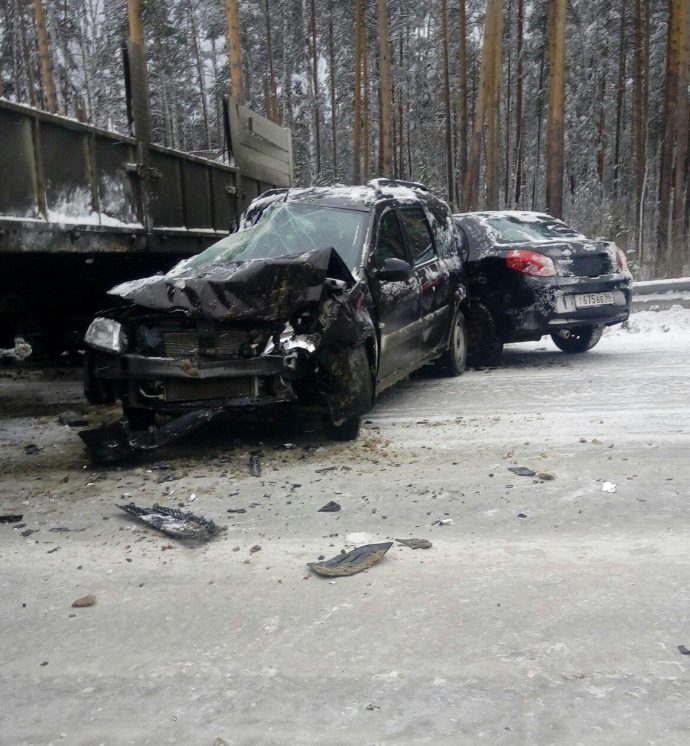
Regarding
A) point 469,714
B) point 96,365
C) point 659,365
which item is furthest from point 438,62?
point 469,714

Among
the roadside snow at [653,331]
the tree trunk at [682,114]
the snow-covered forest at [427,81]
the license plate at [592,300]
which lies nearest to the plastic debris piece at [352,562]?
the license plate at [592,300]

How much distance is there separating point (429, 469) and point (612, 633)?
2340 millimetres

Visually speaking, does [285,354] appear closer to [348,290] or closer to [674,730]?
[348,290]

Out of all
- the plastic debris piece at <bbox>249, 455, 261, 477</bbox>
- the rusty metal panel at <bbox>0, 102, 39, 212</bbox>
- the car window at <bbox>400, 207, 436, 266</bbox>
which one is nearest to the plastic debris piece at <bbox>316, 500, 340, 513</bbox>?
the plastic debris piece at <bbox>249, 455, 261, 477</bbox>

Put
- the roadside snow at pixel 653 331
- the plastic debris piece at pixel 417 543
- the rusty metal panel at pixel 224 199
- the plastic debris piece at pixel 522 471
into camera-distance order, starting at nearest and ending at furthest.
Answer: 1. the plastic debris piece at pixel 417 543
2. the plastic debris piece at pixel 522 471
3. the rusty metal panel at pixel 224 199
4. the roadside snow at pixel 653 331

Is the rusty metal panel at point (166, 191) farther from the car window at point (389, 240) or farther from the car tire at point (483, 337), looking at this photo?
the car tire at point (483, 337)

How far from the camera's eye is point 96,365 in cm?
579

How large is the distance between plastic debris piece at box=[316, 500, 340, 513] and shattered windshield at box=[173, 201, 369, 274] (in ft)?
7.76

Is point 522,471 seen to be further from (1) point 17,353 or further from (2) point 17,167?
(1) point 17,353

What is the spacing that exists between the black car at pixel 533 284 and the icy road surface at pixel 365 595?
318 cm

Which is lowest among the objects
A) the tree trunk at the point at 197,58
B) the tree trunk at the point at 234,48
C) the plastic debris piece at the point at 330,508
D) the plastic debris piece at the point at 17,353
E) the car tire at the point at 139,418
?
the plastic debris piece at the point at 330,508

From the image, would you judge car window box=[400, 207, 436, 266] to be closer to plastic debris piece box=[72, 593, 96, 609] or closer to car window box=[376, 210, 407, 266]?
car window box=[376, 210, 407, 266]

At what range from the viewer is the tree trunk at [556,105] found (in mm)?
19625

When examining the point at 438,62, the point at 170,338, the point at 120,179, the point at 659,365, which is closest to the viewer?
the point at 170,338
